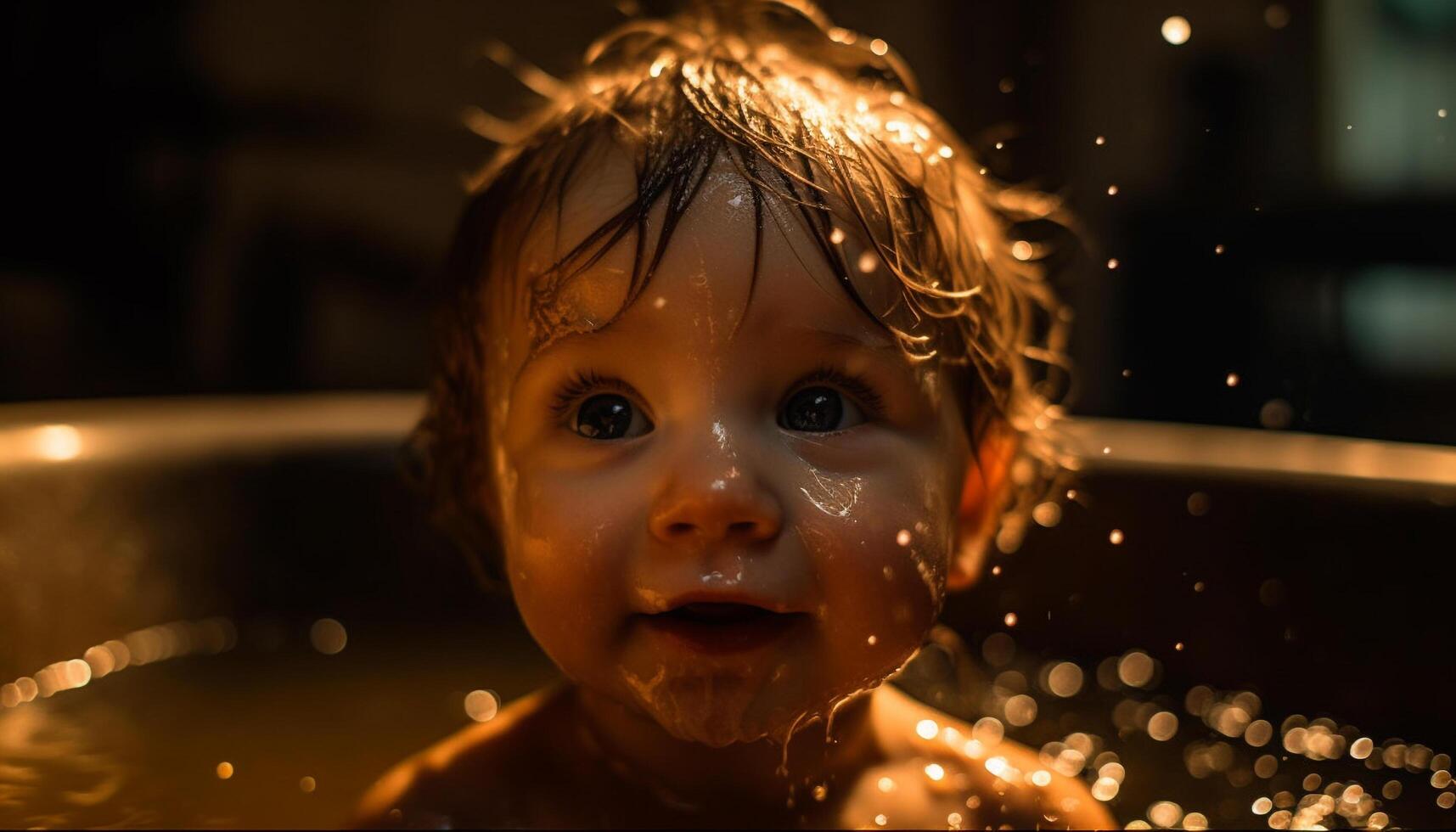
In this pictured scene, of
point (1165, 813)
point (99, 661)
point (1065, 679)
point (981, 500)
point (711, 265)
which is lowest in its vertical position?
point (1065, 679)

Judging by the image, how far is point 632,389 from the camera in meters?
0.83

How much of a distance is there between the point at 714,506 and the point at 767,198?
19 centimetres

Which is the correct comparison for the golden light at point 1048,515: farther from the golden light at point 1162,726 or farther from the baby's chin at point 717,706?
the baby's chin at point 717,706

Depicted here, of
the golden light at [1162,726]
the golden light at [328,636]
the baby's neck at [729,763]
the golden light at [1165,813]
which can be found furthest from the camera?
the golden light at [328,636]

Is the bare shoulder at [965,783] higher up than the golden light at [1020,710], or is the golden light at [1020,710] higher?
the bare shoulder at [965,783]

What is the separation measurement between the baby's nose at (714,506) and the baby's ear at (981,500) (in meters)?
0.25

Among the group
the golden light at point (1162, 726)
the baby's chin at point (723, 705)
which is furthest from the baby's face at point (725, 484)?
the golden light at point (1162, 726)

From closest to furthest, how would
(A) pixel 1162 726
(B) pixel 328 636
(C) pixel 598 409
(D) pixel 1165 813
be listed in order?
(C) pixel 598 409
(D) pixel 1165 813
(A) pixel 1162 726
(B) pixel 328 636

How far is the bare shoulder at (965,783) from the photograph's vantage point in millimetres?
1016

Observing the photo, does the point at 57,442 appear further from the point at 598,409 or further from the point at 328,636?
the point at 598,409

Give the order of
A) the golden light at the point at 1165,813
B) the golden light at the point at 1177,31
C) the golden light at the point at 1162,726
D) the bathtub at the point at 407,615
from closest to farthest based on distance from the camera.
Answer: the golden light at the point at 1165,813 < the bathtub at the point at 407,615 < the golden light at the point at 1162,726 < the golden light at the point at 1177,31

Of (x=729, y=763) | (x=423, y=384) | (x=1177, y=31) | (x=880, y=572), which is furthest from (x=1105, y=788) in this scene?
(x=423, y=384)

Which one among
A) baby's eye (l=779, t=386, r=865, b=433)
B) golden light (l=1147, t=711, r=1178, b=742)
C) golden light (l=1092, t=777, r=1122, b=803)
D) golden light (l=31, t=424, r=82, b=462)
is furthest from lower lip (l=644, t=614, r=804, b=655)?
golden light (l=31, t=424, r=82, b=462)

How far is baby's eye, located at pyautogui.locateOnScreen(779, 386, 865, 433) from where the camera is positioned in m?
0.83
